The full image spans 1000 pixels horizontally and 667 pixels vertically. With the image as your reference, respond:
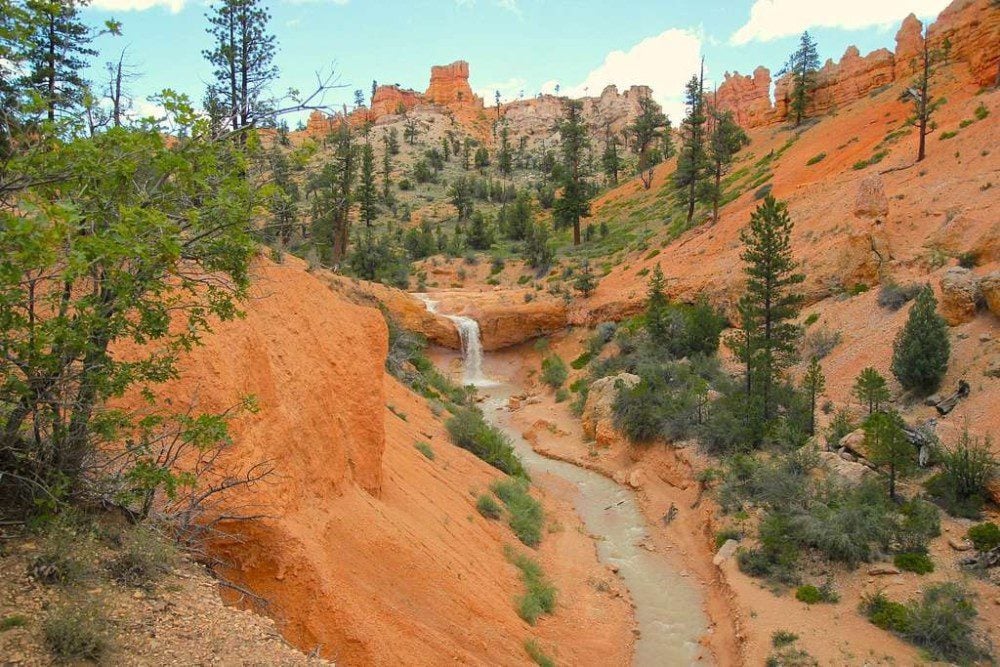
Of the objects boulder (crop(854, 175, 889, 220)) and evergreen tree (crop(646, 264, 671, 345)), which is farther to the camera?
evergreen tree (crop(646, 264, 671, 345))

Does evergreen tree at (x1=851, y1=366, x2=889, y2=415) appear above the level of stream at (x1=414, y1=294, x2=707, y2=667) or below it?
above

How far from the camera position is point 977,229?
24.4 metres

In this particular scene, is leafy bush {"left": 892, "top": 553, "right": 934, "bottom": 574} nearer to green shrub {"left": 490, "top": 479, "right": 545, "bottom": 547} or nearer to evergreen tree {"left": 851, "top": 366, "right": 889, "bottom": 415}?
evergreen tree {"left": 851, "top": 366, "right": 889, "bottom": 415}

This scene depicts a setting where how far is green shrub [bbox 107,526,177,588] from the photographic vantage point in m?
4.90

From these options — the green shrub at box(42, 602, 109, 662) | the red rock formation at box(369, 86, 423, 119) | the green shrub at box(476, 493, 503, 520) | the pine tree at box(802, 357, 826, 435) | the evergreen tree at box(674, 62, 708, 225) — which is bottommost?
the green shrub at box(476, 493, 503, 520)

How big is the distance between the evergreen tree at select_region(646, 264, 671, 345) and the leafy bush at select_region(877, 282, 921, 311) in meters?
8.73

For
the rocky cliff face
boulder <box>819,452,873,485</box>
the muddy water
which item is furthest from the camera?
the rocky cliff face

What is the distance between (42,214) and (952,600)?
1471 cm

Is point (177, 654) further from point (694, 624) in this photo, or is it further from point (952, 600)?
point (952, 600)

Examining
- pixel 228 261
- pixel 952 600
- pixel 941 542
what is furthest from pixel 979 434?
pixel 228 261

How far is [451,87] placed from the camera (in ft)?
397

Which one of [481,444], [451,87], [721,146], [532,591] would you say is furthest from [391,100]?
[532,591]

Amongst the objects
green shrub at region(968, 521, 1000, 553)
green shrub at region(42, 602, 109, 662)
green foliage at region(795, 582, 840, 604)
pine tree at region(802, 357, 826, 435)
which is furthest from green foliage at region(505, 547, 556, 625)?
pine tree at region(802, 357, 826, 435)

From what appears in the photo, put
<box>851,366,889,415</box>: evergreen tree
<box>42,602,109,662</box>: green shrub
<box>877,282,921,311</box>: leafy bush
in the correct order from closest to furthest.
A: <box>42,602,109,662</box>: green shrub
<box>851,366,889,415</box>: evergreen tree
<box>877,282,921,311</box>: leafy bush
